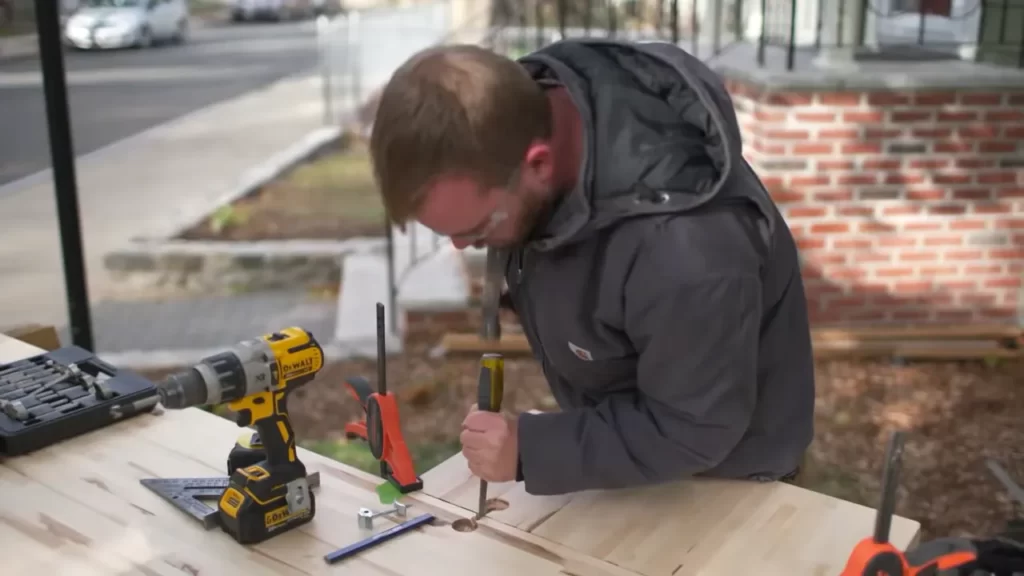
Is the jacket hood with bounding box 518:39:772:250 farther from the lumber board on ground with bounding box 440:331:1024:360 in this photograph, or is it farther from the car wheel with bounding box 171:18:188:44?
the car wheel with bounding box 171:18:188:44

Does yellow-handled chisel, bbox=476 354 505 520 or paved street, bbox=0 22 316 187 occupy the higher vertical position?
yellow-handled chisel, bbox=476 354 505 520

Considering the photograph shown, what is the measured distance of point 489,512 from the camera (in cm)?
140

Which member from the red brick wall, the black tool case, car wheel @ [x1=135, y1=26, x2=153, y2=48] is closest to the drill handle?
the black tool case

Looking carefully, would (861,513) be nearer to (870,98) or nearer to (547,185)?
(547,185)

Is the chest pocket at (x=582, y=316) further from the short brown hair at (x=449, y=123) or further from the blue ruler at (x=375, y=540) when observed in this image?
the blue ruler at (x=375, y=540)

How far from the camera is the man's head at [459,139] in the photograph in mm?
1099

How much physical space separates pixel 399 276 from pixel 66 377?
119 inches

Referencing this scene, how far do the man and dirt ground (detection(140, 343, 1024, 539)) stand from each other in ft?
5.95

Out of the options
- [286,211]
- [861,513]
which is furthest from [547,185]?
[286,211]

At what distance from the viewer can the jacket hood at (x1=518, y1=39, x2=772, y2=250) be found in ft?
3.92

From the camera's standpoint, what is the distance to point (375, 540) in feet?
4.34

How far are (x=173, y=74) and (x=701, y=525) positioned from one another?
35.9 feet

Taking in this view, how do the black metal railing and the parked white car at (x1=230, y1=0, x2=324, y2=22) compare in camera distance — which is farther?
the parked white car at (x1=230, y1=0, x2=324, y2=22)

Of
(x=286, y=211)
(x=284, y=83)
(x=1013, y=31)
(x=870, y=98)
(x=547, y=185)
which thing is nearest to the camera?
(x=547, y=185)
